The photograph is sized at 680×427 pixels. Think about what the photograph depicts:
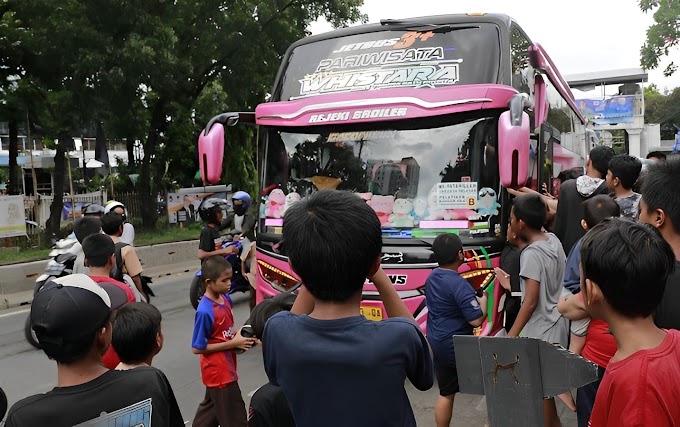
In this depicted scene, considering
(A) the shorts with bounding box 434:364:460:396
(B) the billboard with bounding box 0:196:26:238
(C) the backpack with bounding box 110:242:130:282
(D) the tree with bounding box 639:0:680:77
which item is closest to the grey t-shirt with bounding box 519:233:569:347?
(A) the shorts with bounding box 434:364:460:396

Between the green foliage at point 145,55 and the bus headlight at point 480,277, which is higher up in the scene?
the green foliage at point 145,55

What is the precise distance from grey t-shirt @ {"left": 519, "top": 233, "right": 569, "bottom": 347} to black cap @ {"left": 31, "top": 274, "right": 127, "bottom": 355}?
2731mm

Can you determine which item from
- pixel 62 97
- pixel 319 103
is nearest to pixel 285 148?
pixel 319 103

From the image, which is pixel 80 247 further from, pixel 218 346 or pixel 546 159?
pixel 546 159

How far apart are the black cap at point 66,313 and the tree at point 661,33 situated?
85.4 ft

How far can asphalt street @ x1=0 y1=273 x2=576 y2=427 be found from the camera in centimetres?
496

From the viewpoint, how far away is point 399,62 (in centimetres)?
621

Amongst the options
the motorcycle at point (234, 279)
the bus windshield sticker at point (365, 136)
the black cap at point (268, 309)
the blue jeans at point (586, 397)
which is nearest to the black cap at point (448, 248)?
the blue jeans at point (586, 397)

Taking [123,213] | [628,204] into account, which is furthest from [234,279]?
[628,204]

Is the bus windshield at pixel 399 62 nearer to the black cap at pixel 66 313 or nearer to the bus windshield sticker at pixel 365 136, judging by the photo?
the bus windshield sticker at pixel 365 136

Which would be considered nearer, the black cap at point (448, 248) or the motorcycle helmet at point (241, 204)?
the black cap at point (448, 248)

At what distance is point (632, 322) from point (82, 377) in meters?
1.75

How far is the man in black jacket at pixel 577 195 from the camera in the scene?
16.8 ft

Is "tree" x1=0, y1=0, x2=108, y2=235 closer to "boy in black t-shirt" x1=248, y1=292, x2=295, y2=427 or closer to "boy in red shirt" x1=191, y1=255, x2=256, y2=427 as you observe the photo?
"boy in red shirt" x1=191, y1=255, x2=256, y2=427
